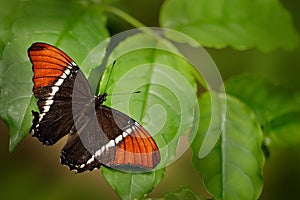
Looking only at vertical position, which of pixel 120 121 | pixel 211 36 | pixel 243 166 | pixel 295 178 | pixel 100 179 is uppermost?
pixel 120 121

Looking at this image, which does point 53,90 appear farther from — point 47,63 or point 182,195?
point 182,195

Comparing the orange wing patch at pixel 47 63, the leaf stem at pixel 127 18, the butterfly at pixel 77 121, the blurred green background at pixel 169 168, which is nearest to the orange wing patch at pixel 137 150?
the butterfly at pixel 77 121

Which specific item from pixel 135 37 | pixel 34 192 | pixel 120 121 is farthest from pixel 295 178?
pixel 120 121

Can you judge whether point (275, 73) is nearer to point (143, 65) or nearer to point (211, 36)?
point (211, 36)

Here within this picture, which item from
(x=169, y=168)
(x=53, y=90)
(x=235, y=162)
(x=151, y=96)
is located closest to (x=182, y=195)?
(x=235, y=162)

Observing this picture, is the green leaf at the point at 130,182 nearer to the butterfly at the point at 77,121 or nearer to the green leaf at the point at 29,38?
the butterfly at the point at 77,121

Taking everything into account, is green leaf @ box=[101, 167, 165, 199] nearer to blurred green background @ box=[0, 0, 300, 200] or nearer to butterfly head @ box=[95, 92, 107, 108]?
butterfly head @ box=[95, 92, 107, 108]
